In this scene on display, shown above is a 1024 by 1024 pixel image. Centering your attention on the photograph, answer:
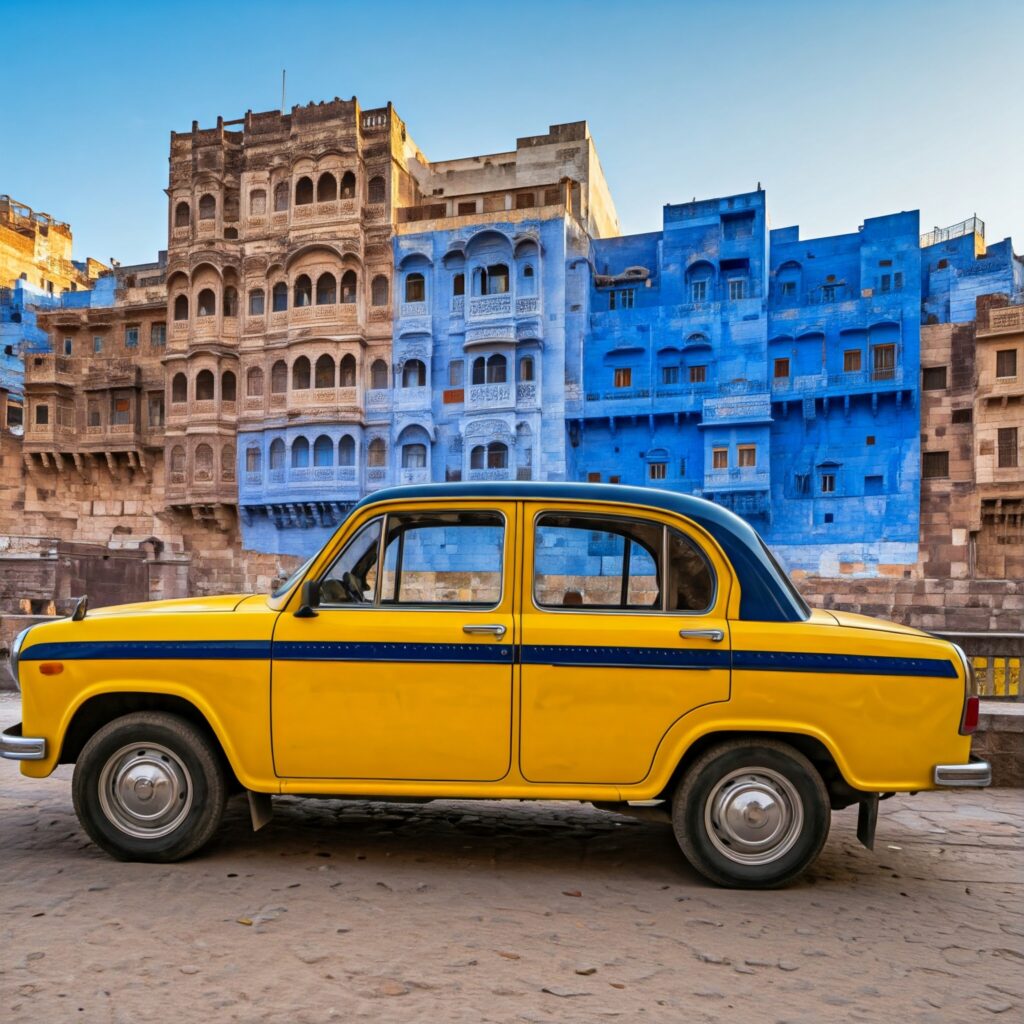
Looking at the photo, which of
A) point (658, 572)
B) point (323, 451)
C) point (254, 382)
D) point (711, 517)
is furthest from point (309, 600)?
point (254, 382)

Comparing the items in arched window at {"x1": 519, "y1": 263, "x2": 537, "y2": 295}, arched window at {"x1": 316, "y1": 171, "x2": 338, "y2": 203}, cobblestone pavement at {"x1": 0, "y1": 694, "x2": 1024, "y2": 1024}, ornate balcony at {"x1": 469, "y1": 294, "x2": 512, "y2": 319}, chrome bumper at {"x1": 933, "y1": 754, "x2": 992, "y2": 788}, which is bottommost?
cobblestone pavement at {"x1": 0, "y1": 694, "x2": 1024, "y2": 1024}

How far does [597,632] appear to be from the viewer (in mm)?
4137

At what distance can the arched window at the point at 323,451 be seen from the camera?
3556 centimetres

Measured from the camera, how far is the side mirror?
4.24 meters

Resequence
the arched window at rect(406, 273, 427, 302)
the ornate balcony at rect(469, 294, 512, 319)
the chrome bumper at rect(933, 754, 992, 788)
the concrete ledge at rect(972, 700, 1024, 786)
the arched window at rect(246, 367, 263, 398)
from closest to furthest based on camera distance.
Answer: the chrome bumper at rect(933, 754, 992, 788), the concrete ledge at rect(972, 700, 1024, 786), the ornate balcony at rect(469, 294, 512, 319), the arched window at rect(406, 273, 427, 302), the arched window at rect(246, 367, 263, 398)

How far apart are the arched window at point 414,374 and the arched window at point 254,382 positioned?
270 inches

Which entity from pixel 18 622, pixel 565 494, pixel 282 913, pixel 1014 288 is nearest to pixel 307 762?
pixel 282 913

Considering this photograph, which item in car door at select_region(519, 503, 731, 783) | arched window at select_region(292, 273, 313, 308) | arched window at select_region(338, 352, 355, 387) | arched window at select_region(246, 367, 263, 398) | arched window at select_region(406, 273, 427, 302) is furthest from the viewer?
arched window at select_region(246, 367, 263, 398)

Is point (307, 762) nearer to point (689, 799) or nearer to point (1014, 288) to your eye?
point (689, 799)

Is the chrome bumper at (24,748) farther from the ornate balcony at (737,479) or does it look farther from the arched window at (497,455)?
the arched window at (497,455)

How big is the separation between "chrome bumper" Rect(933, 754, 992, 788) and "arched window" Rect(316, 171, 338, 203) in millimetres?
36639

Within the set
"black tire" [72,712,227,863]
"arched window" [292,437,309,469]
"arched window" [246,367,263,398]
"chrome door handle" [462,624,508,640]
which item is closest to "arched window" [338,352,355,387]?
"arched window" [292,437,309,469]

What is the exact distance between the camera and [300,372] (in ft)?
121

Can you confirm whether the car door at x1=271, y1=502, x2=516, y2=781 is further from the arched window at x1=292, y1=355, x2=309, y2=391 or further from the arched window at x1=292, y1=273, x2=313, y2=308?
the arched window at x1=292, y1=273, x2=313, y2=308
